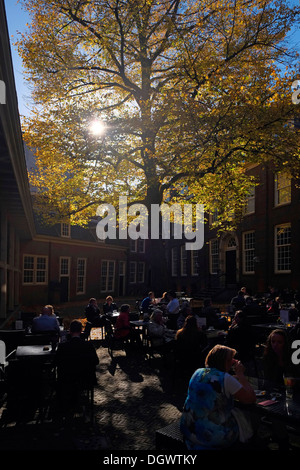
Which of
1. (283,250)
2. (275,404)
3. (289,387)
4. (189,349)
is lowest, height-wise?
(189,349)

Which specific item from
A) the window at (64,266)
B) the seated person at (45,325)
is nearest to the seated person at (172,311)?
the seated person at (45,325)

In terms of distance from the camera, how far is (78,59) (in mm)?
15688

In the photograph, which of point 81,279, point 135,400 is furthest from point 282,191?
point 135,400

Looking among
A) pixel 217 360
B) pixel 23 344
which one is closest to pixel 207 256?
pixel 23 344

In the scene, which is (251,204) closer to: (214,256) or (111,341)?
(214,256)

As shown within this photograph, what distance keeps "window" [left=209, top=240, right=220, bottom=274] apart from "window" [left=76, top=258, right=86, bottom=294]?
11.0 metres

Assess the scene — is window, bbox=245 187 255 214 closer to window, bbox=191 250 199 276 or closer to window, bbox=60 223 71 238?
window, bbox=191 250 199 276

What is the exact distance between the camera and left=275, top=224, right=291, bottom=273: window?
22.1 metres

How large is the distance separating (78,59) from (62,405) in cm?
1436

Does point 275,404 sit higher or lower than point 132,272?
lower

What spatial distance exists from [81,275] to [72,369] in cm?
2584

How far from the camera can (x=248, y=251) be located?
86.2 ft

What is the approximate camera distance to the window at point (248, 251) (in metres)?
25.8
